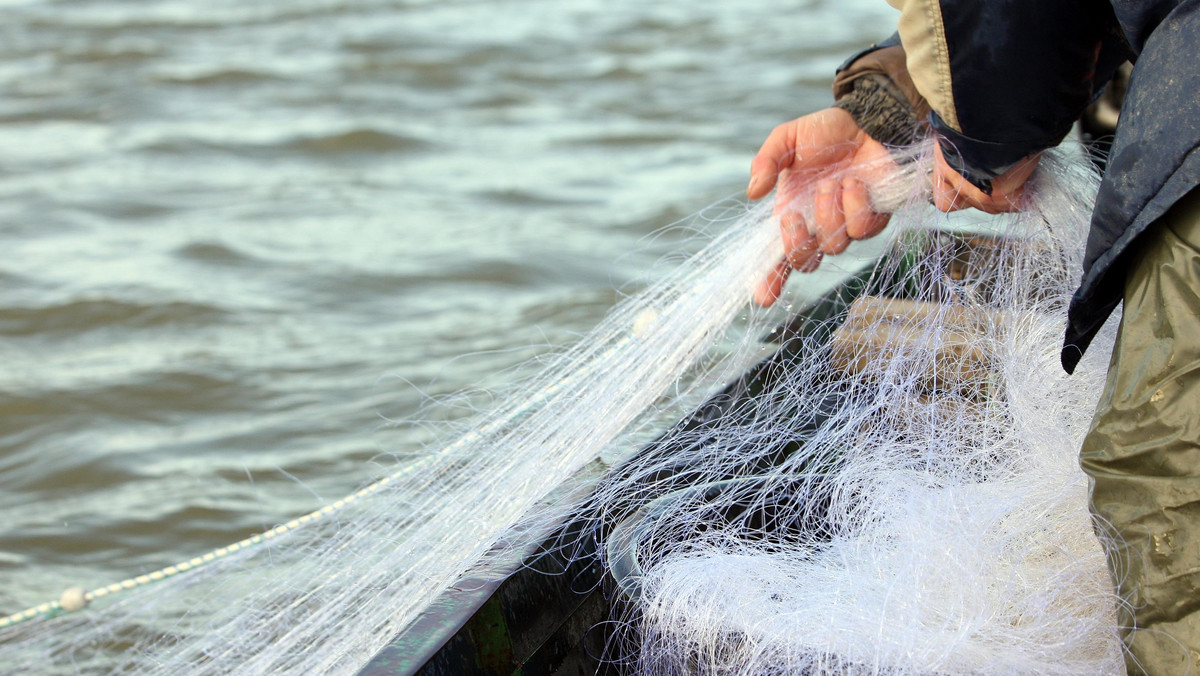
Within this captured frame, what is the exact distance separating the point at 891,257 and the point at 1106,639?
978 mm

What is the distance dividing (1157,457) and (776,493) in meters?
0.81

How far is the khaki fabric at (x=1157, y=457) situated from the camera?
110 cm

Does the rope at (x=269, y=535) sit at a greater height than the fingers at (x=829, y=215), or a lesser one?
lesser

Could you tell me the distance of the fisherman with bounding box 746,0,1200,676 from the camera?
1.11 m

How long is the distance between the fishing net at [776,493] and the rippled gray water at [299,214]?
0.41m

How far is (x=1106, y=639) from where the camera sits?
130 cm

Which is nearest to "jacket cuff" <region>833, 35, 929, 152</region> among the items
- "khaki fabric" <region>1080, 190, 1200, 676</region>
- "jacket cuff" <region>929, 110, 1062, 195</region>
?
"jacket cuff" <region>929, 110, 1062, 195</region>

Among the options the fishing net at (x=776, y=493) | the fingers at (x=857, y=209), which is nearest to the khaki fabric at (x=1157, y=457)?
the fishing net at (x=776, y=493)

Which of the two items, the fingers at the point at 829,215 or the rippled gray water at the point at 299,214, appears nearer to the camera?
the fingers at the point at 829,215

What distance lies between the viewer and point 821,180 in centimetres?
204

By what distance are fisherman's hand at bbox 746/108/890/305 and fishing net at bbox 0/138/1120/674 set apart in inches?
1.7

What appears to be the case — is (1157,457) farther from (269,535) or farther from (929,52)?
(269,535)

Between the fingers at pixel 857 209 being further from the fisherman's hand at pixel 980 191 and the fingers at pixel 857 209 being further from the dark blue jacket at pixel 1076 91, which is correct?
the dark blue jacket at pixel 1076 91

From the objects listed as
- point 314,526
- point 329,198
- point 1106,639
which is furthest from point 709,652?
point 329,198
